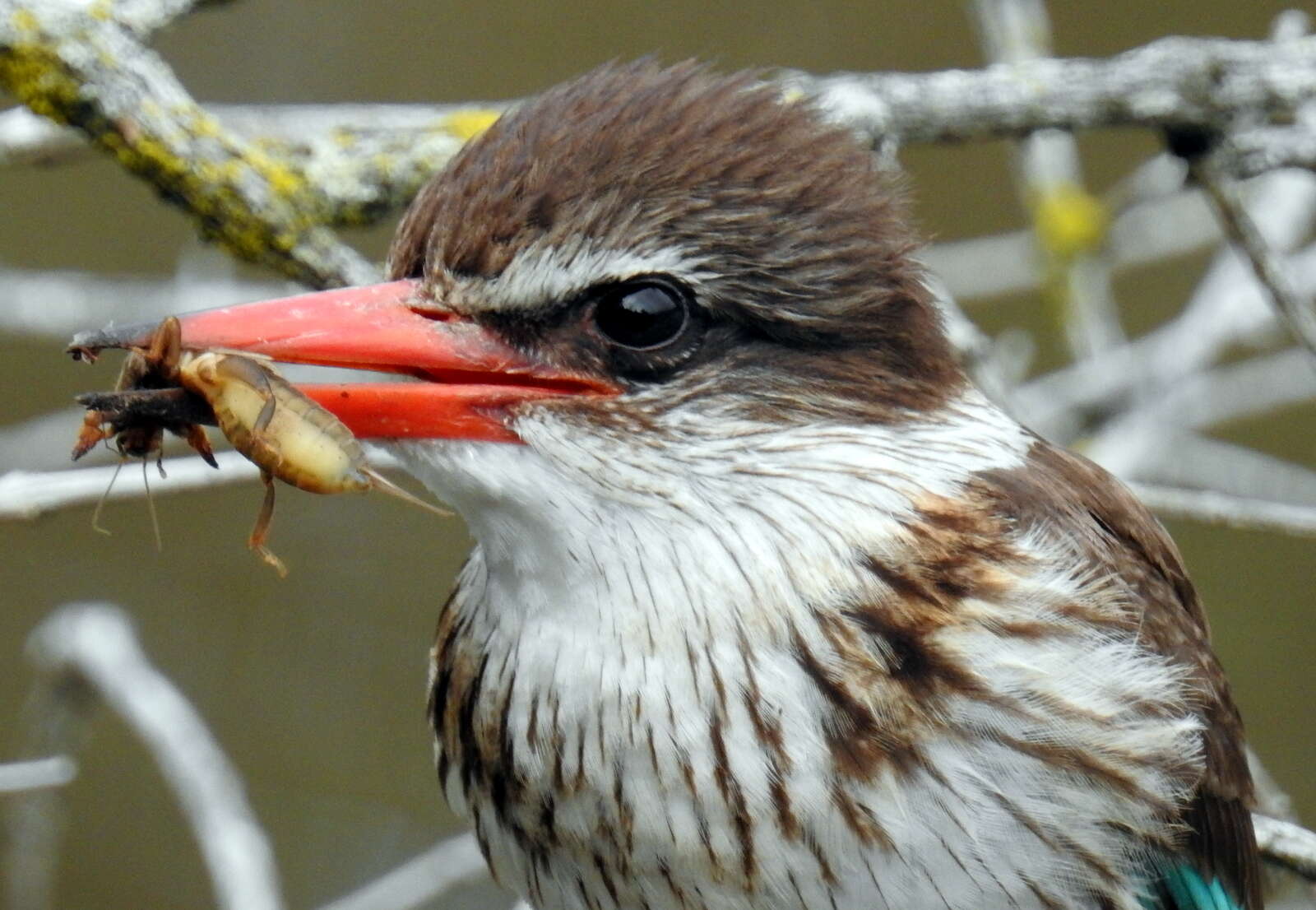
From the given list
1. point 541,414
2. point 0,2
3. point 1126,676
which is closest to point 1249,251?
point 1126,676

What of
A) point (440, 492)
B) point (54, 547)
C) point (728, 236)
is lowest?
point (54, 547)

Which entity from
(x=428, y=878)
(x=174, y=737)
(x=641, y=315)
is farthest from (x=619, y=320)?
(x=428, y=878)

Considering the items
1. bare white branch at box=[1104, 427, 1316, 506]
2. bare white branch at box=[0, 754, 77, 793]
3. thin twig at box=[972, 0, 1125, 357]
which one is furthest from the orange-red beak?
thin twig at box=[972, 0, 1125, 357]

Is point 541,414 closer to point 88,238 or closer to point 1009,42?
point 1009,42

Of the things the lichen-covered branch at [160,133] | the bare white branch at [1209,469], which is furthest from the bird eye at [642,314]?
the bare white branch at [1209,469]

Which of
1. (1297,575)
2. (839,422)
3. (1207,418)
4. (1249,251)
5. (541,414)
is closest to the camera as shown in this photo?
(541,414)

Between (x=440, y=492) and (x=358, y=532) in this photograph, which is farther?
(x=358, y=532)
